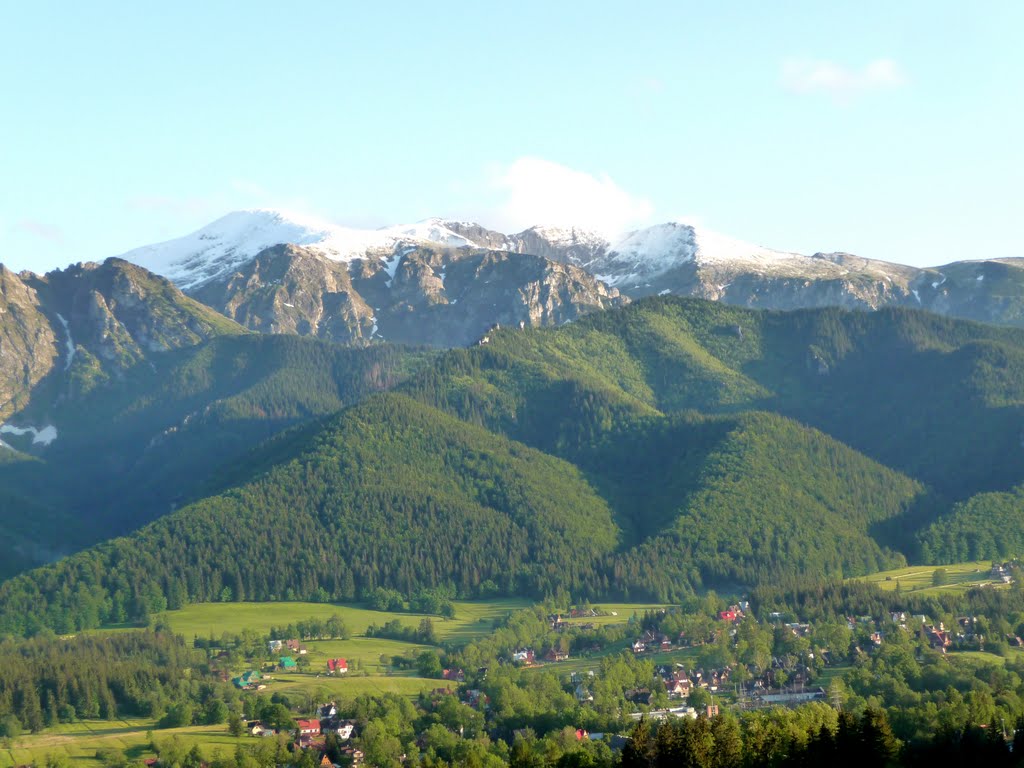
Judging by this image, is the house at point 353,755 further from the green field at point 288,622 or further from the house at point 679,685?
the green field at point 288,622

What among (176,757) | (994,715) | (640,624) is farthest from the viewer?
(640,624)

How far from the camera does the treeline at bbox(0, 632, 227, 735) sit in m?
143

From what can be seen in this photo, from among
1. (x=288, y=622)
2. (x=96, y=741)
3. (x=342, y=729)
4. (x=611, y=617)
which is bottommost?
(x=342, y=729)

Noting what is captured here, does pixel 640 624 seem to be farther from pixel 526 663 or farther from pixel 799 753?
pixel 799 753

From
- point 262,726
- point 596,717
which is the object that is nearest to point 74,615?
point 262,726

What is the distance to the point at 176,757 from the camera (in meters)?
123

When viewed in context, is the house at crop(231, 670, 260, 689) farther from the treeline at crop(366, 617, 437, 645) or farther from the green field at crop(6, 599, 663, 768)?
the treeline at crop(366, 617, 437, 645)

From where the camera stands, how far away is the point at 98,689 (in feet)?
486

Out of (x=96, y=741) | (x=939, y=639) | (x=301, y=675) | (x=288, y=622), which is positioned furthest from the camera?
(x=288, y=622)

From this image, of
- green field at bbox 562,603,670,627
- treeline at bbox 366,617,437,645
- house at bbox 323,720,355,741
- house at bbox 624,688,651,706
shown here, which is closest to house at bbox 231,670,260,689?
house at bbox 323,720,355,741

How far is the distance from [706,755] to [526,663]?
224 ft

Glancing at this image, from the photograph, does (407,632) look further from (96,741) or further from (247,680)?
(96,741)

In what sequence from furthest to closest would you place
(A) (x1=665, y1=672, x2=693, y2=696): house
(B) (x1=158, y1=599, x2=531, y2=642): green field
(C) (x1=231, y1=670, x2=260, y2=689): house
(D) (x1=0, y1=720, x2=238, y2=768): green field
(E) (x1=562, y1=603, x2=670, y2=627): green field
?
(E) (x1=562, y1=603, x2=670, y2=627): green field, (B) (x1=158, y1=599, x2=531, y2=642): green field, (C) (x1=231, y1=670, x2=260, y2=689): house, (A) (x1=665, y1=672, x2=693, y2=696): house, (D) (x1=0, y1=720, x2=238, y2=768): green field

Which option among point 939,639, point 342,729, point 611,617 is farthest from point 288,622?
point 939,639
